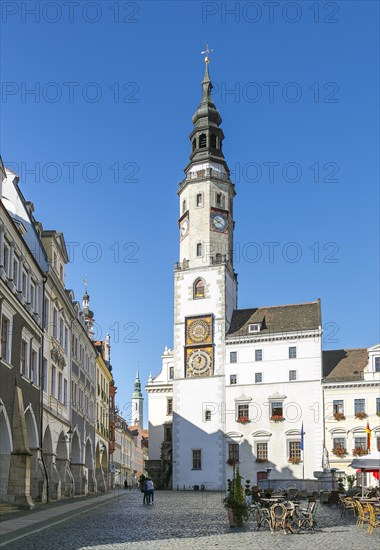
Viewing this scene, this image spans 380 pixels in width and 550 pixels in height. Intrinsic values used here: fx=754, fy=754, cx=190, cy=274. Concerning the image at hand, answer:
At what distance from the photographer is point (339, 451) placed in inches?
2534

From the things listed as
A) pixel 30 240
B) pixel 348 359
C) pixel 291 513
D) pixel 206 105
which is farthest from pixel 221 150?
pixel 291 513

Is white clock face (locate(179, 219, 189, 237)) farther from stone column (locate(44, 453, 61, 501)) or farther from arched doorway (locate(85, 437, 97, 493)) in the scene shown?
stone column (locate(44, 453, 61, 501))

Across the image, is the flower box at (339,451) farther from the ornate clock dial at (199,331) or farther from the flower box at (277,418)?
the ornate clock dial at (199,331)

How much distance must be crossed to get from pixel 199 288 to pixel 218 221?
24.3ft

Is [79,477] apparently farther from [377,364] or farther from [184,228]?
[184,228]

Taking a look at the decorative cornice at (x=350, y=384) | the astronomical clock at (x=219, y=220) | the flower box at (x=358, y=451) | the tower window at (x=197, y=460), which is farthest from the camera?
the astronomical clock at (x=219, y=220)

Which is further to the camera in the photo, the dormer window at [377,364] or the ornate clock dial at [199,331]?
the ornate clock dial at [199,331]

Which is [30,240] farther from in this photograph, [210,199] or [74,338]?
[210,199]

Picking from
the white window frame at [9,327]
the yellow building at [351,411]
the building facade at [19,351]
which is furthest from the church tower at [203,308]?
the white window frame at [9,327]

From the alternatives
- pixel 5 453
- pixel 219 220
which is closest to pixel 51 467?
pixel 5 453

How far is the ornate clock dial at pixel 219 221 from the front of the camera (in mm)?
77062

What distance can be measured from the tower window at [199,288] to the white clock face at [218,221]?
5.95m

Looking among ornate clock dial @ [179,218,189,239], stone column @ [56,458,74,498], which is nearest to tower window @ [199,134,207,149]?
ornate clock dial @ [179,218,189,239]

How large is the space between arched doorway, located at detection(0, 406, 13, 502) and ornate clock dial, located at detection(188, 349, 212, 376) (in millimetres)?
44201
